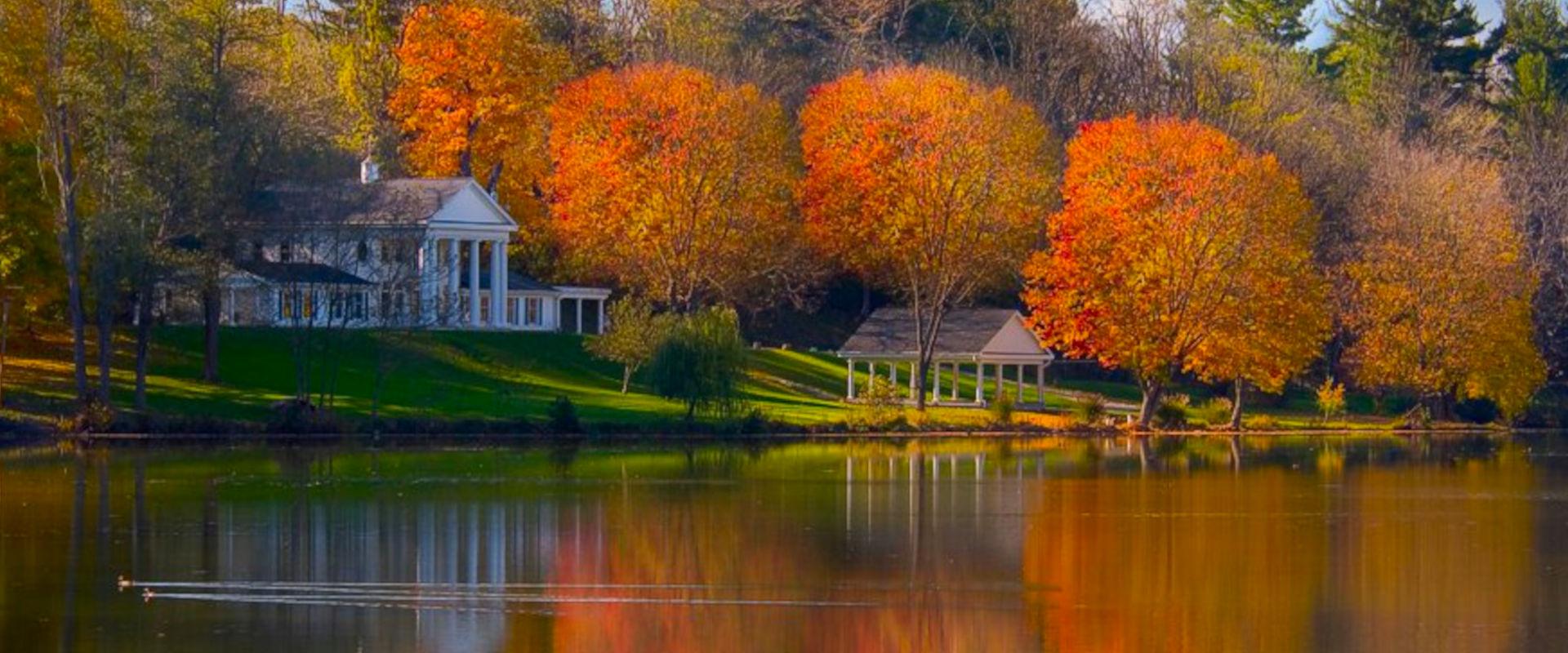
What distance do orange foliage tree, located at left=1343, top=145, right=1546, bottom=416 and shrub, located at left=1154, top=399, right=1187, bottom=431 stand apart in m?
8.94

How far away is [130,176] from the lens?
219ft

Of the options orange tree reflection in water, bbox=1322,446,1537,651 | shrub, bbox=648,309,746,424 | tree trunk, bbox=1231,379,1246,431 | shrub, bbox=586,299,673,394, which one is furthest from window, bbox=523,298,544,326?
orange tree reflection in water, bbox=1322,446,1537,651

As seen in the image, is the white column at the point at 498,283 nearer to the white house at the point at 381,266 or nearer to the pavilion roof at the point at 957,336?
the white house at the point at 381,266

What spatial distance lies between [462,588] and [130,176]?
3803 centimetres

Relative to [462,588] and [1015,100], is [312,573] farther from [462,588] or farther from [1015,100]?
[1015,100]

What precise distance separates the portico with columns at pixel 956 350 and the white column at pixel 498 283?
1356 centimetres

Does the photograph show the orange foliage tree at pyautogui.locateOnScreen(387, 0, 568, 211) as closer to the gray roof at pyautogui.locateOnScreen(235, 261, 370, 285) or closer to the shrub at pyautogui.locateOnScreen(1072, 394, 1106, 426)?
the gray roof at pyautogui.locateOnScreen(235, 261, 370, 285)

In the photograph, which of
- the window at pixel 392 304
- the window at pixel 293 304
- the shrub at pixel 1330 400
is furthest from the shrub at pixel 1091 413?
the window at pixel 293 304

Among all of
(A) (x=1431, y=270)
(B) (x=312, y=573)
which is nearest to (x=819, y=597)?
(B) (x=312, y=573)

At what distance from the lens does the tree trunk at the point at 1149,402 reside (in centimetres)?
8019

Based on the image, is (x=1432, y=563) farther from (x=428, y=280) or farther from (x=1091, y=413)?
(x=428, y=280)

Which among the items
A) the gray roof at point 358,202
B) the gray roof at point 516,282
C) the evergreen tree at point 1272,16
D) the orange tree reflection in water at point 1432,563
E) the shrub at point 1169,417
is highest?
the evergreen tree at point 1272,16

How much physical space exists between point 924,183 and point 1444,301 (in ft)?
62.8

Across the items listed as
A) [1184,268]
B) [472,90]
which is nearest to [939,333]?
[1184,268]
